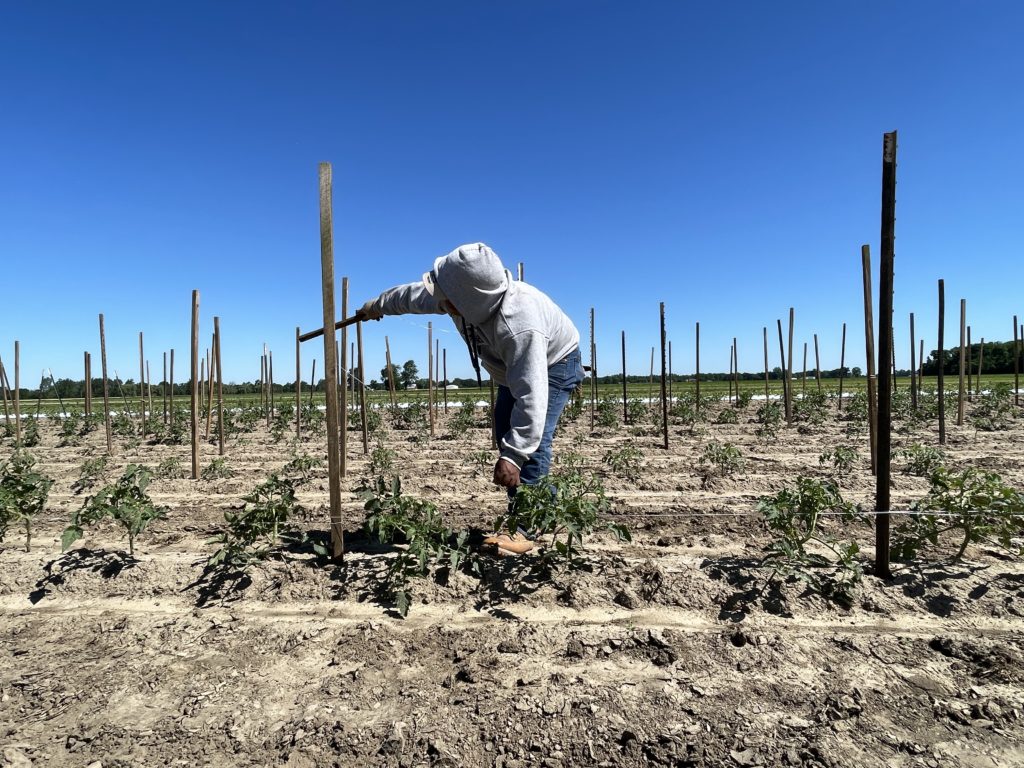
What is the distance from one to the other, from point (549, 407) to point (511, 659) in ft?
4.68

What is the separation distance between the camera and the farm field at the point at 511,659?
1646mm

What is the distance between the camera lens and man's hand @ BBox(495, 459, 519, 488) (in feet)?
8.46

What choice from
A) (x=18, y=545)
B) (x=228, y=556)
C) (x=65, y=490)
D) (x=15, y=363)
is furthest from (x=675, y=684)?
(x=15, y=363)

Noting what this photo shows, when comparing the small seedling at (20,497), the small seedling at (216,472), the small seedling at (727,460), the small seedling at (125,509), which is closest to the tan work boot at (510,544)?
the small seedling at (125,509)

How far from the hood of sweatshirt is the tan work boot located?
1.21 metres

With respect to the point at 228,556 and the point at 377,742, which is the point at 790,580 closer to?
the point at 377,742

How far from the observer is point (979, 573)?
265 cm

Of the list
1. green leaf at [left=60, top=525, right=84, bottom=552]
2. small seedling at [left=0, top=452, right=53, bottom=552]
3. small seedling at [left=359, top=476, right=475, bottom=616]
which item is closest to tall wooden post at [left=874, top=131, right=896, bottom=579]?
small seedling at [left=359, top=476, right=475, bottom=616]

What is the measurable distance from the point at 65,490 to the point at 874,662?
6.70m

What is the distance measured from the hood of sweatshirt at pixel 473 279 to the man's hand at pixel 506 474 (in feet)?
2.42

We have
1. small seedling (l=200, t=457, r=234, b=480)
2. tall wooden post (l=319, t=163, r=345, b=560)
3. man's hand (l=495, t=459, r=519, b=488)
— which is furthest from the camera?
small seedling (l=200, t=457, r=234, b=480)

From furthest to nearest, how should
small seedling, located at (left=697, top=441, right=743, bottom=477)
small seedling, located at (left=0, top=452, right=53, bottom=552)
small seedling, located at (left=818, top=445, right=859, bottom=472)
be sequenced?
small seedling, located at (left=697, top=441, right=743, bottom=477) → small seedling, located at (left=818, top=445, right=859, bottom=472) → small seedling, located at (left=0, top=452, right=53, bottom=552)

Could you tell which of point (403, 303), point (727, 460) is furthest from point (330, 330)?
point (727, 460)

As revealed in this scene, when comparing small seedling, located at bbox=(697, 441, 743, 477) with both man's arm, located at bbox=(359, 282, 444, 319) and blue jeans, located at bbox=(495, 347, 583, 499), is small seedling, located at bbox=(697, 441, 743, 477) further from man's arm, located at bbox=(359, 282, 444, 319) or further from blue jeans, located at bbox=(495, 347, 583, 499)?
man's arm, located at bbox=(359, 282, 444, 319)
